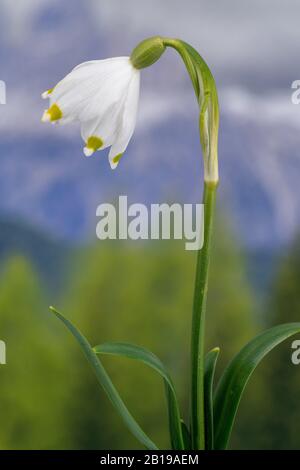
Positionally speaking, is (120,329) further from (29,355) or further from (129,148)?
(129,148)

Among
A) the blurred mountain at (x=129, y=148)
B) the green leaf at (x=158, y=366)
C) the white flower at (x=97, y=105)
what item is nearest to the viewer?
the white flower at (x=97, y=105)

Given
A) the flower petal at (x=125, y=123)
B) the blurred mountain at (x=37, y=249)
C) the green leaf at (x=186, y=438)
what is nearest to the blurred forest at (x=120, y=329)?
the blurred mountain at (x=37, y=249)

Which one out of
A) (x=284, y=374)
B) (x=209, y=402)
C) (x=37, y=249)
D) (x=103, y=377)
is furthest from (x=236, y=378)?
(x=37, y=249)

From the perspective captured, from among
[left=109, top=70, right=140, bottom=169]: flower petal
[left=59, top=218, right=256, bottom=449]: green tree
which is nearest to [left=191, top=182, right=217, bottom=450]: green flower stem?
[left=109, top=70, right=140, bottom=169]: flower petal

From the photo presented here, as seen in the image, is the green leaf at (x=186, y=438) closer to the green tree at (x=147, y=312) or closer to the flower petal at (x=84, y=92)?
the green tree at (x=147, y=312)

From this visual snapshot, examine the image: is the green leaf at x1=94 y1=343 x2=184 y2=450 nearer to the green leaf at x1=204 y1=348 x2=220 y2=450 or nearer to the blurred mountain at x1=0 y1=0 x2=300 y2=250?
the green leaf at x1=204 y1=348 x2=220 y2=450
